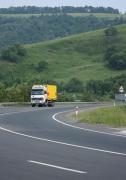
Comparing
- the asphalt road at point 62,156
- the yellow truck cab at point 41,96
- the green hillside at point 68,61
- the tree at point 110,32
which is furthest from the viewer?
the tree at point 110,32

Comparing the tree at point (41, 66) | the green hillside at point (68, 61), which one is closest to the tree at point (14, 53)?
the green hillside at point (68, 61)

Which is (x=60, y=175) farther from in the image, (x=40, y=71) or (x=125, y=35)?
(x=125, y=35)

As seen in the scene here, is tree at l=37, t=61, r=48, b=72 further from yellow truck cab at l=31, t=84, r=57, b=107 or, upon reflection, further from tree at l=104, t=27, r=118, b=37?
yellow truck cab at l=31, t=84, r=57, b=107

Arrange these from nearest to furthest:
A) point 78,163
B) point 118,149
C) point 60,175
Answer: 1. point 60,175
2. point 78,163
3. point 118,149

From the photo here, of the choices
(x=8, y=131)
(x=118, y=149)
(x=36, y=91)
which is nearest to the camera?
(x=118, y=149)

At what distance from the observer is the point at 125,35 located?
188625 mm

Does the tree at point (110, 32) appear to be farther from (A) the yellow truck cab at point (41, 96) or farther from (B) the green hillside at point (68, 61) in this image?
(A) the yellow truck cab at point (41, 96)

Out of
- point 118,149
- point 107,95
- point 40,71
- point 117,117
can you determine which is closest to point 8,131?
point 118,149

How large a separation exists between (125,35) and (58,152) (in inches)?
6691

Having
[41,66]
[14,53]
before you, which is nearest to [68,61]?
[14,53]

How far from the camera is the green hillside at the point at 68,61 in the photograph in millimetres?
147625

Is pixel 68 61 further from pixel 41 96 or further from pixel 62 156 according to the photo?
pixel 62 156

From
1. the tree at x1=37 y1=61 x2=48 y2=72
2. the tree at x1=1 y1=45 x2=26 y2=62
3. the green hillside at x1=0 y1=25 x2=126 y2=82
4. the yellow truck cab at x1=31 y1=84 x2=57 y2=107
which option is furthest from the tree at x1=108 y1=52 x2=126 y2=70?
the yellow truck cab at x1=31 y1=84 x2=57 y2=107

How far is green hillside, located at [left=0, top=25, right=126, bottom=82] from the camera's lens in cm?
14762
